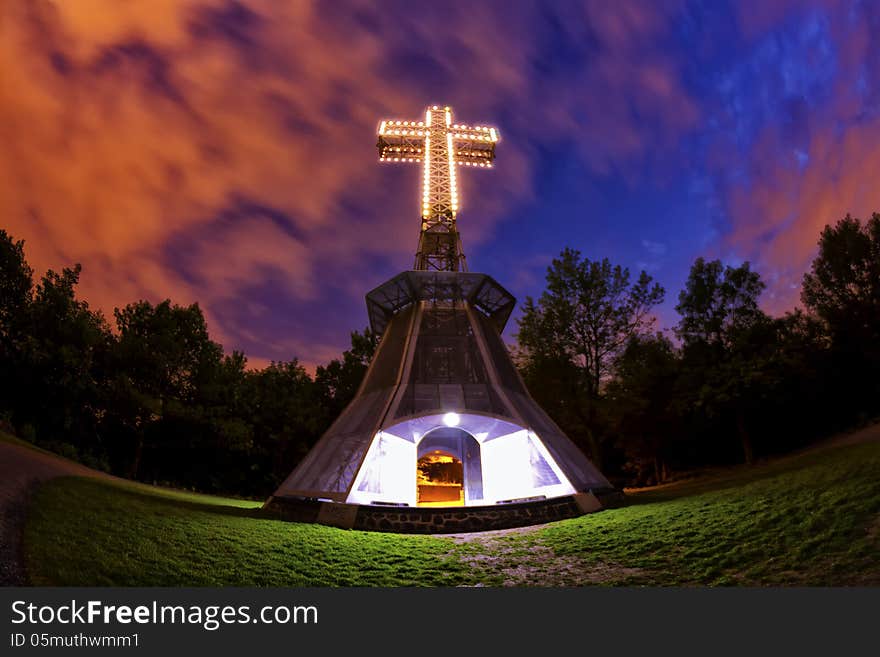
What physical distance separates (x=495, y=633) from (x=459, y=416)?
923cm

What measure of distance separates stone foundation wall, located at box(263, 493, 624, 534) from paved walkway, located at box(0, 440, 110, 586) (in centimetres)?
569

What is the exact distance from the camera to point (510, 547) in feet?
29.3

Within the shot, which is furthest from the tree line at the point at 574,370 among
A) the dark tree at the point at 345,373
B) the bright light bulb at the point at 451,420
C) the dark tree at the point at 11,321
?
the bright light bulb at the point at 451,420

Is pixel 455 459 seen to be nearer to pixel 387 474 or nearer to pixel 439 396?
pixel 439 396

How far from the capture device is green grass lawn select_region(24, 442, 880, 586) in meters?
6.01

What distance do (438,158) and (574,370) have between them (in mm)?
14582

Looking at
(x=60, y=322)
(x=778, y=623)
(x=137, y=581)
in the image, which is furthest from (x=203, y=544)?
(x=60, y=322)

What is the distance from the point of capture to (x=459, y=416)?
13734 millimetres

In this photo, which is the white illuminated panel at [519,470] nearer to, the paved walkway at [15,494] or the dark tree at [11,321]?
the paved walkway at [15,494]

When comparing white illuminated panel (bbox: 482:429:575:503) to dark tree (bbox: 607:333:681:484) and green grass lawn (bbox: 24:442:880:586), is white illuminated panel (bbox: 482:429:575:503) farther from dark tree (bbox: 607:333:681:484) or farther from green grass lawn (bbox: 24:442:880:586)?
dark tree (bbox: 607:333:681:484)

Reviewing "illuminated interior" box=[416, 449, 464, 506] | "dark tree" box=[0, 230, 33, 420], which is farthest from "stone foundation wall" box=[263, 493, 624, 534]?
"dark tree" box=[0, 230, 33, 420]

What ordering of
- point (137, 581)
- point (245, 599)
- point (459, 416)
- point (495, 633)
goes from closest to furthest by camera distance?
point (495, 633) < point (245, 599) < point (137, 581) < point (459, 416)

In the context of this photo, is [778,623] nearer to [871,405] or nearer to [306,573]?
[306,573]

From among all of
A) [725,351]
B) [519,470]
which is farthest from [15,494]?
[725,351]
